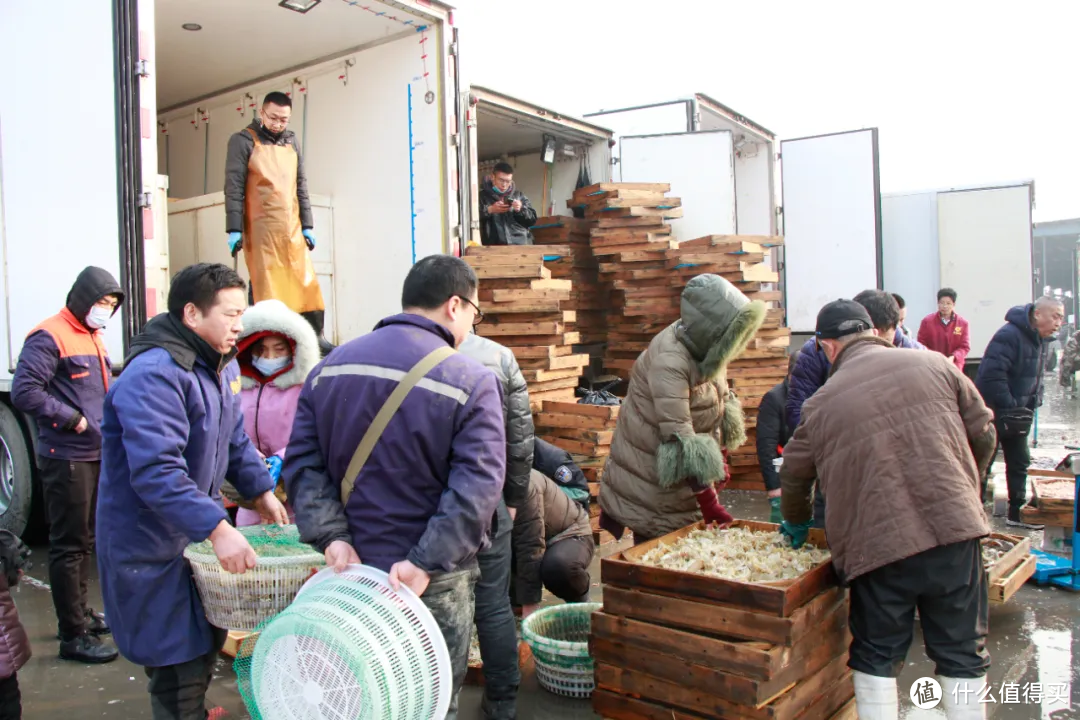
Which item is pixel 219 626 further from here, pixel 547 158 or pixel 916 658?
pixel 547 158

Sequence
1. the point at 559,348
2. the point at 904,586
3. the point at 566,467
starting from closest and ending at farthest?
the point at 904,586 → the point at 566,467 → the point at 559,348

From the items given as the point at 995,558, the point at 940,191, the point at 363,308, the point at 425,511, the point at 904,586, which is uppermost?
the point at 940,191

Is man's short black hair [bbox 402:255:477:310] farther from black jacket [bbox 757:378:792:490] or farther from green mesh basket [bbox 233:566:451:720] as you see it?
black jacket [bbox 757:378:792:490]

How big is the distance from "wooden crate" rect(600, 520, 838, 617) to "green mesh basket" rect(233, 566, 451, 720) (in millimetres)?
1335

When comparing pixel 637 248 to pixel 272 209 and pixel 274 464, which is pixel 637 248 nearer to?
pixel 272 209

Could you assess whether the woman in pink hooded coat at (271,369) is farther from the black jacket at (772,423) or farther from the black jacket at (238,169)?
the black jacket at (772,423)

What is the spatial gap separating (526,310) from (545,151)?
3.37m

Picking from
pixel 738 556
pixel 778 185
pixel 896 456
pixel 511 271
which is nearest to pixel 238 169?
pixel 511 271

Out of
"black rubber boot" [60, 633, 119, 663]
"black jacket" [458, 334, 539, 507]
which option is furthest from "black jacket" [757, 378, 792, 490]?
"black rubber boot" [60, 633, 119, 663]

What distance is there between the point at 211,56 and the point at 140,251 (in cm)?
320

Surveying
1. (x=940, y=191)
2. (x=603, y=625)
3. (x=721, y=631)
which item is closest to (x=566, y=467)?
(x=603, y=625)

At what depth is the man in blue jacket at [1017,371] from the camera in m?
7.10

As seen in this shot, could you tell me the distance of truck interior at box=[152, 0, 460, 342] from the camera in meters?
6.47

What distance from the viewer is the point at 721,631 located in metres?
3.17
